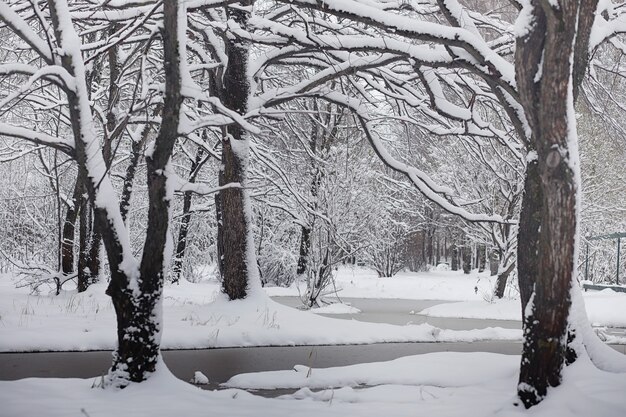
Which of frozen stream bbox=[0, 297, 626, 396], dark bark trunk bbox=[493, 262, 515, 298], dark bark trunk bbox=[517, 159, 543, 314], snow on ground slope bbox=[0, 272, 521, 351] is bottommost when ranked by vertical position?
frozen stream bbox=[0, 297, 626, 396]

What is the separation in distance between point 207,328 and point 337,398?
13.6ft

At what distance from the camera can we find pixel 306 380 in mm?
6980

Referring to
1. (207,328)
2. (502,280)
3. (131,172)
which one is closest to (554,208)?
(207,328)

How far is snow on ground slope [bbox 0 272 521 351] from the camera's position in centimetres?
886

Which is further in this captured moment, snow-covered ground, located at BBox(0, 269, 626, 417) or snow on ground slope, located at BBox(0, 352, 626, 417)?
snow-covered ground, located at BBox(0, 269, 626, 417)

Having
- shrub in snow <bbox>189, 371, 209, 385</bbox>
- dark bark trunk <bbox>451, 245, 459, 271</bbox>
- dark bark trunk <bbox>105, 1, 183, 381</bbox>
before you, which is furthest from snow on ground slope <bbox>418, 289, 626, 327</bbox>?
dark bark trunk <bbox>451, 245, 459, 271</bbox>

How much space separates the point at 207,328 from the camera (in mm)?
9805

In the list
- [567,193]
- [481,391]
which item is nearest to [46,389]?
[481,391]

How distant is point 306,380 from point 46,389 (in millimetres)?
2633

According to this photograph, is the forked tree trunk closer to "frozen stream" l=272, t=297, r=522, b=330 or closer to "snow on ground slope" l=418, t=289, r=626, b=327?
"frozen stream" l=272, t=297, r=522, b=330

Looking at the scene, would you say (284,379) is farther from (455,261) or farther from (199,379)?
(455,261)

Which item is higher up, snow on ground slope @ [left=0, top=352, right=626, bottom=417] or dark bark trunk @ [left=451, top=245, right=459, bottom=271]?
dark bark trunk @ [left=451, top=245, right=459, bottom=271]

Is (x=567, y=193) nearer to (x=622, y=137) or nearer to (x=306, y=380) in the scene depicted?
(x=306, y=380)

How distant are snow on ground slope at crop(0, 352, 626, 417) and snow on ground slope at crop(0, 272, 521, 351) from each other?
2.59 meters
